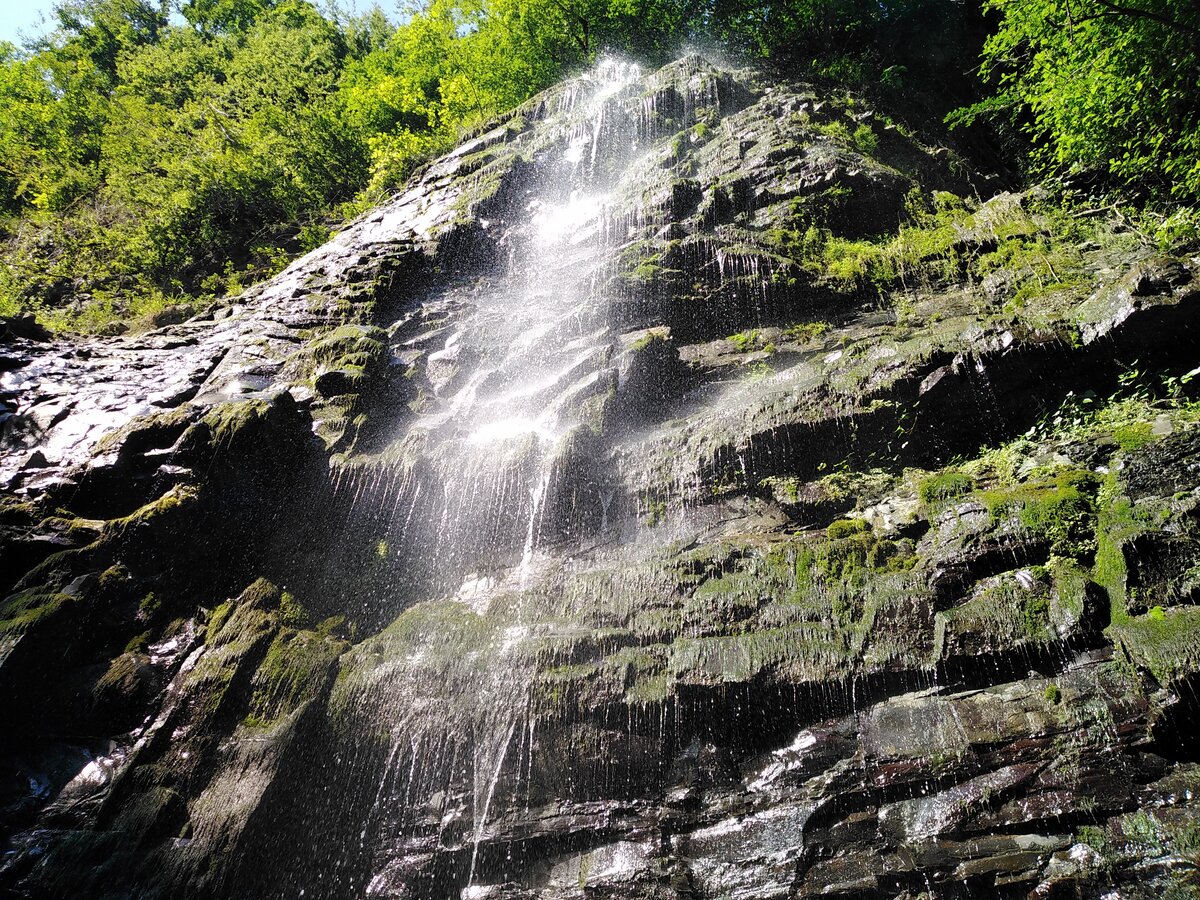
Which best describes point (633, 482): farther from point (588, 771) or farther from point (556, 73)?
point (556, 73)

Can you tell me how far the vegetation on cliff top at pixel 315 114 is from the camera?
49.7ft

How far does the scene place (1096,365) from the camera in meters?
6.82

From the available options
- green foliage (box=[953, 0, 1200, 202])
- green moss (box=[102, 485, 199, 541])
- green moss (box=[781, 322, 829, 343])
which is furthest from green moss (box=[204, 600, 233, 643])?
green foliage (box=[953, 0, 1200, 202])

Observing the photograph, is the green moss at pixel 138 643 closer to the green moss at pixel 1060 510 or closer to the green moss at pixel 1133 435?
the green moss at pixel 1060 510

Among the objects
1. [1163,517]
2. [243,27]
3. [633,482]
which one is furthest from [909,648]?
[243,27]

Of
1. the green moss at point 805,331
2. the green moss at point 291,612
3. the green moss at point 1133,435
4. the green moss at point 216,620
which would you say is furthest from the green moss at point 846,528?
the green moss at point 216,620

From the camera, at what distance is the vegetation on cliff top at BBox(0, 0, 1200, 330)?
15.1m

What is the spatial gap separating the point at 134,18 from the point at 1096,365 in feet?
146

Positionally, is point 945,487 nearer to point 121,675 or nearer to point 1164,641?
point 1164,641

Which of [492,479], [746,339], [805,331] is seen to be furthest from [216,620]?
[805,331]

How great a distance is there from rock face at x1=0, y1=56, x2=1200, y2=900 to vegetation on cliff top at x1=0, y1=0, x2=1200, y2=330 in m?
3.82

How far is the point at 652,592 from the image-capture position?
6.51 m

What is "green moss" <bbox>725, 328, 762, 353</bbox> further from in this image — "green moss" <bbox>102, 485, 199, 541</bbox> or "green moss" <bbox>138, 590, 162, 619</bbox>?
"green moss" <bbox>138, 590, 162, 619</bbox>

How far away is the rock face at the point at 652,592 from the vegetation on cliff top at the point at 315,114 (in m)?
3.82
